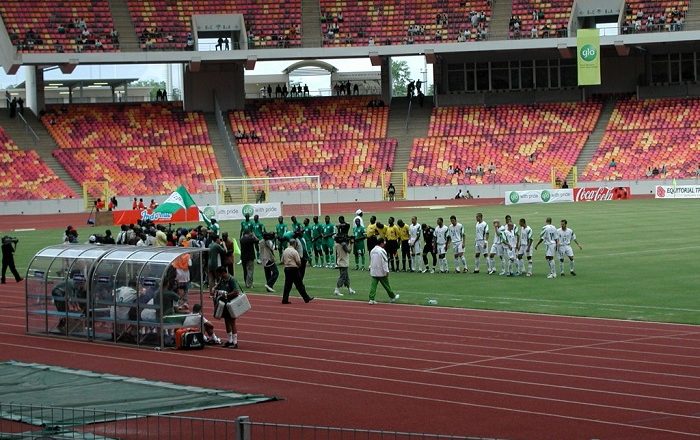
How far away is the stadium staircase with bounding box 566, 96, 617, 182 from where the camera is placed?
63875 millimetres

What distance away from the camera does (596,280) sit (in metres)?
27.5

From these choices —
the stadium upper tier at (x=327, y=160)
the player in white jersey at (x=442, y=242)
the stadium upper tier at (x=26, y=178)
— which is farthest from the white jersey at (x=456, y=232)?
the stadium upper tier at (x=26, y=178)

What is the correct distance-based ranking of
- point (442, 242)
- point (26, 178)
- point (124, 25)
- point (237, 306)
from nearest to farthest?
point (237, 306) → point (442, 242) → point (26, 178) → point (124, 25)

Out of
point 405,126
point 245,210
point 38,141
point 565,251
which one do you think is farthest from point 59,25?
point 565,251

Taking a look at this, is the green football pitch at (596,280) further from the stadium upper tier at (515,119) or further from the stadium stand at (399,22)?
the stadium stand at (399,22)

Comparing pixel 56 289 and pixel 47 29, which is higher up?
pixel 47 29

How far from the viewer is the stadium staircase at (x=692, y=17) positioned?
66062 millimetres

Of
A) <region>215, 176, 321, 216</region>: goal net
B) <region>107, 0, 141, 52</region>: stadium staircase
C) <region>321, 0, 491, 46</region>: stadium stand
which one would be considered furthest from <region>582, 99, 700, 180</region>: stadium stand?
<region>107, 0, 141, 52</region>: stadium staircase

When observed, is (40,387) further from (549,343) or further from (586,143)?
(586,143)

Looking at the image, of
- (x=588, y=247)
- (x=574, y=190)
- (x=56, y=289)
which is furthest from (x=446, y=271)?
(x=574, y=190)

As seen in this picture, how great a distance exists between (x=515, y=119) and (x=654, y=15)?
9.64 m

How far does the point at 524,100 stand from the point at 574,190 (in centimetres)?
1390

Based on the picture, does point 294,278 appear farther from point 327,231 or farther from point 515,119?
point 515,119

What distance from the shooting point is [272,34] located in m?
67.5
